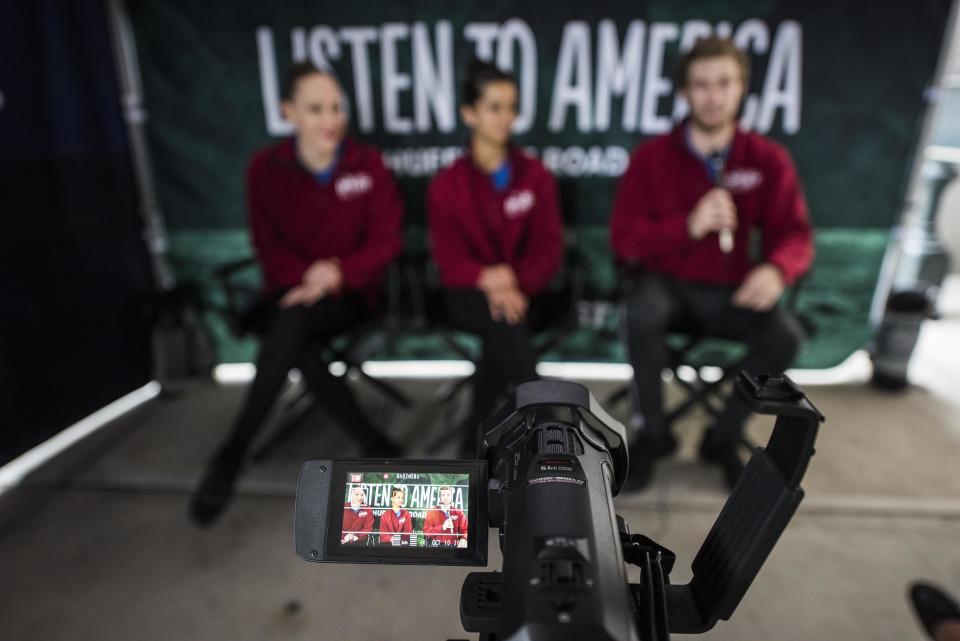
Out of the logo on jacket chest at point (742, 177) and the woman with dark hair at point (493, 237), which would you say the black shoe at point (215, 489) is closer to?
the woman with dark hair at point (493, 237)

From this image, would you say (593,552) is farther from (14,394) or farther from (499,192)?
(14,394)

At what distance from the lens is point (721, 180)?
2.05 m

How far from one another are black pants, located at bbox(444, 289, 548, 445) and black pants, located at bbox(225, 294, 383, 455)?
36 centimetres

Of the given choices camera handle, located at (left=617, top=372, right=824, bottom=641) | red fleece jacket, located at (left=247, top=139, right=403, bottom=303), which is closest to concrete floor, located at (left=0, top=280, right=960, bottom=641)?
camera handle, located at (left=617, top=372, right=824, bottom=641)

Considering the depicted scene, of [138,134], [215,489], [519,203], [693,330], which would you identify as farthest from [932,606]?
[138,134]

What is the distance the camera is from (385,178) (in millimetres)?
2424

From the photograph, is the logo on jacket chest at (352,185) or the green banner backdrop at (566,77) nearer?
the logo on jacket chest at (352,185)

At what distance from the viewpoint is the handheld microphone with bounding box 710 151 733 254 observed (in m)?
1.99

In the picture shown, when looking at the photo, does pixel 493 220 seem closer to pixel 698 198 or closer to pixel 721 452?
pixel 698 198

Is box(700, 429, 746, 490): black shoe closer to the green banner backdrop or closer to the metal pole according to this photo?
the green banner backdrop

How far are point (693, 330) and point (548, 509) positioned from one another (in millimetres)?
1773

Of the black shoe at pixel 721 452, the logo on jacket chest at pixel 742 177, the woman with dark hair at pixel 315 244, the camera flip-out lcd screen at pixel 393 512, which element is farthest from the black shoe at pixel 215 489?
the logo on jacket chest at pixel 742 177

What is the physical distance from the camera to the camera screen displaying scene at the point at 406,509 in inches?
27.1

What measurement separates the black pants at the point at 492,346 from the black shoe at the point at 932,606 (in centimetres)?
118
